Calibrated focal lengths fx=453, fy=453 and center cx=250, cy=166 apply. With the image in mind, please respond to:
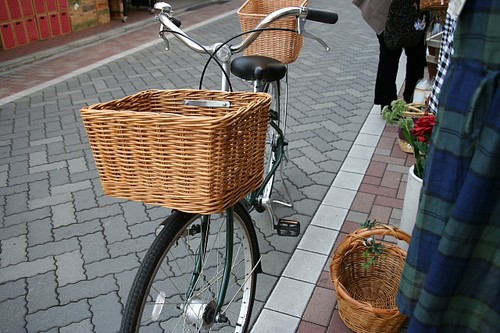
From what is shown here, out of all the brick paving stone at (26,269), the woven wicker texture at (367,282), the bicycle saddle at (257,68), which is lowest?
→ the brick paving stone at (26,269)

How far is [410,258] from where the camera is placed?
4.41ft

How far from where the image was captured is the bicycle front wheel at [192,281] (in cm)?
146

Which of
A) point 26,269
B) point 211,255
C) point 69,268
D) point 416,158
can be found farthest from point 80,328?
point 416,158

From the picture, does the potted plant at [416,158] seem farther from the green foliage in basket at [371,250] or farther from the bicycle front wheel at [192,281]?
the bicycle front wheel at [192,281]

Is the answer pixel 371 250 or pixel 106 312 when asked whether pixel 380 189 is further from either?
pixel 106 312

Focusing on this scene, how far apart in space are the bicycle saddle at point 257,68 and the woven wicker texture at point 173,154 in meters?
Answer: 0.73

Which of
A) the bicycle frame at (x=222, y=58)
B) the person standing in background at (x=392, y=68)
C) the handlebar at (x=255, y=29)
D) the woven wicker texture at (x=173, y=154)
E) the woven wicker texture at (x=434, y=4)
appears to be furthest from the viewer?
the person standing in background at (x=392, y=68)

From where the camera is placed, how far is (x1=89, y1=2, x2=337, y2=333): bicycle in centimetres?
149

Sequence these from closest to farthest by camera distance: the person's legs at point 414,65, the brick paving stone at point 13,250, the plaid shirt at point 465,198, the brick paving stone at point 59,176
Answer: the plaid shirt at point 465,198
the brick paving stone at point 13,250
the brick paving stone at point 59,176
the person's legs at point 414,65

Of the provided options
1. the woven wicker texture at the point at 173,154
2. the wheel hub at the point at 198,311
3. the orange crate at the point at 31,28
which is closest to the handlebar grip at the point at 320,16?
the woven wicker texture at the point at 173,154

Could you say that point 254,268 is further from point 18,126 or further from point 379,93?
point 18,126

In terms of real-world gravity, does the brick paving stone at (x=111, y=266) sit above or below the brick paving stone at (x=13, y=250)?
above

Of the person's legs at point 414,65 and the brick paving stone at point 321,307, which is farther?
the person's legs at point 414,65

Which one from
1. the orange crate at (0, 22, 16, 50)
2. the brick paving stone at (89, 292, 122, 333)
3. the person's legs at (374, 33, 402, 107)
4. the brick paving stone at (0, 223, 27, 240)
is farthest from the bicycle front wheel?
the orange crate at (0, 22, 16, 50)
